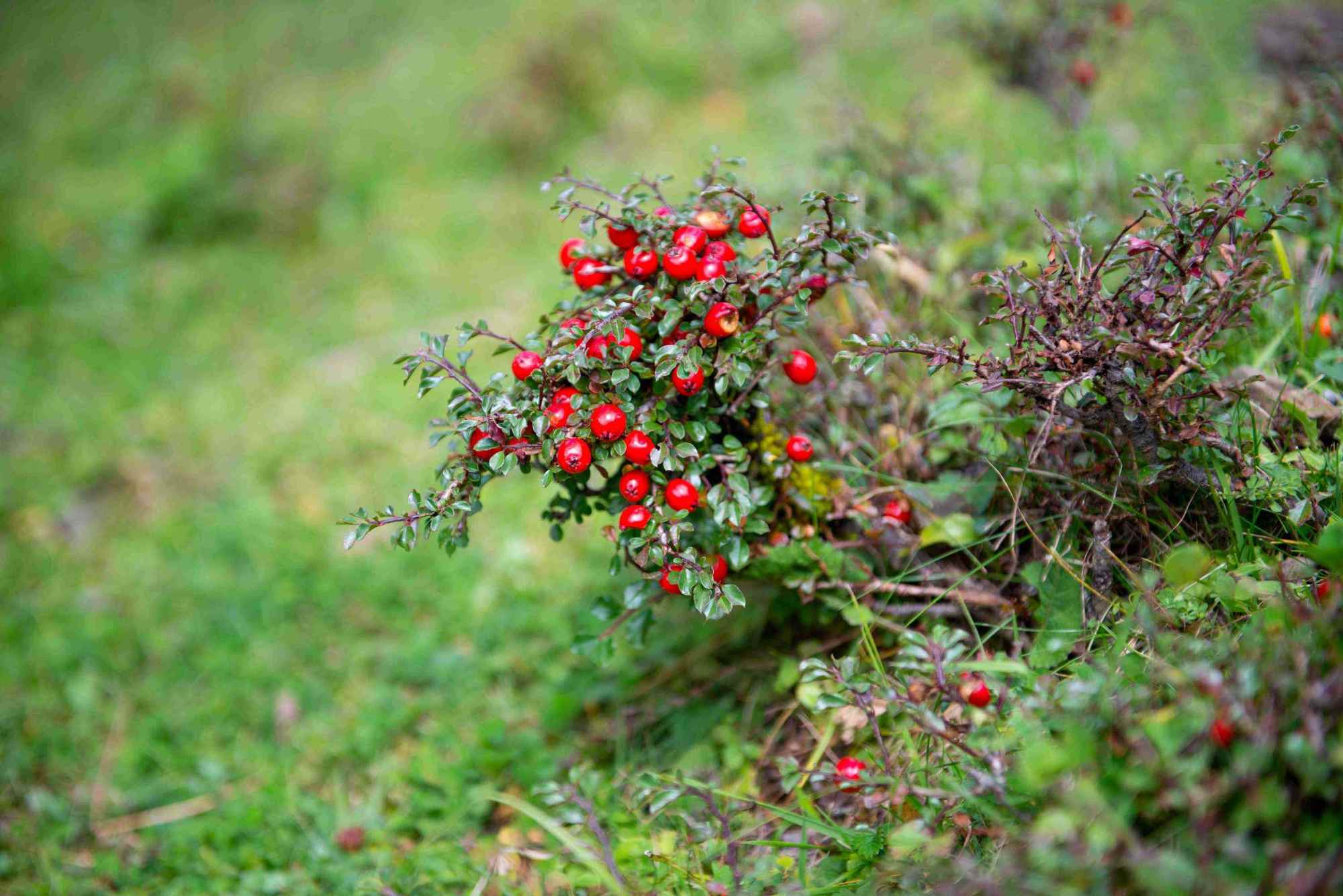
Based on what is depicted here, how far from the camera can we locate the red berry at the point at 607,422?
1450 mm

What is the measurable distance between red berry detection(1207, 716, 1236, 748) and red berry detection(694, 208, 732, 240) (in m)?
1.12

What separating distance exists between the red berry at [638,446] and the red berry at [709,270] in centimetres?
30

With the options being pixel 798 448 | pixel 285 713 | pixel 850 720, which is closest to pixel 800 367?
pixel 798 448

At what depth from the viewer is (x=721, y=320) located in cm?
155

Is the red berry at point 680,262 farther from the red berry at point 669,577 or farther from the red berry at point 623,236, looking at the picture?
the red berry at point 669,577

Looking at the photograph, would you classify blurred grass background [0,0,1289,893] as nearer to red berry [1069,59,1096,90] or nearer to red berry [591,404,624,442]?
red berry [1069,59,1096,90]

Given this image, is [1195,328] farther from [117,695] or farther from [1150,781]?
[117,695]

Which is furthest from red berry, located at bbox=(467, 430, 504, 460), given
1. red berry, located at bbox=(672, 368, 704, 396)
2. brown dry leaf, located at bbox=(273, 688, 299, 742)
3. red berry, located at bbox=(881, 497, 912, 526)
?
brown dry leaf, located at bbox=(273, 688, 299, 742)

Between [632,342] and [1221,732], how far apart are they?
104cm

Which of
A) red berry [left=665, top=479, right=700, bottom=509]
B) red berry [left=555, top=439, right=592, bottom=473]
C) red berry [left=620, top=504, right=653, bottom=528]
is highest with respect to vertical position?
red berry [left=555, top=439, right=592, bottom=473]

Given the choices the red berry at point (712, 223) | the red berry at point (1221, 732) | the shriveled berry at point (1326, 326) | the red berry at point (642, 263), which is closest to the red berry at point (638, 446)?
the red berry at point (642, 263)

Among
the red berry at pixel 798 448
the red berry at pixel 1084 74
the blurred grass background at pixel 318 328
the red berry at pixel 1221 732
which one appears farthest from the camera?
the red berry at pixel 1084 74

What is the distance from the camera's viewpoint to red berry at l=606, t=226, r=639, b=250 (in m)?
1.68

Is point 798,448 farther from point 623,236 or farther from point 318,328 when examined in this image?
point 318,328
